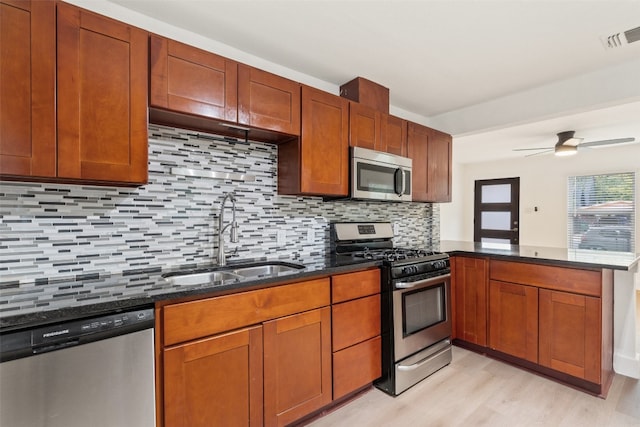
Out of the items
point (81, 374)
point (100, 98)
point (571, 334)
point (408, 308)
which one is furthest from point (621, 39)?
point (81, 374)

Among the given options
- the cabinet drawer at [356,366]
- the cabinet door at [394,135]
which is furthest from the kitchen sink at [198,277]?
the cabinet door at [394,135]

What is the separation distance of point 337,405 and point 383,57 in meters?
2.45

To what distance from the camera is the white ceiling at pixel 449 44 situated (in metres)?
1.75

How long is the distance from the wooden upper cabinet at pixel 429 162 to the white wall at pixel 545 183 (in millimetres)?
2864

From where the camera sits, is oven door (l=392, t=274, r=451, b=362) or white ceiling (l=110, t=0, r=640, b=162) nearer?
white ceiling (l=110, t=0, r=640, b=162)

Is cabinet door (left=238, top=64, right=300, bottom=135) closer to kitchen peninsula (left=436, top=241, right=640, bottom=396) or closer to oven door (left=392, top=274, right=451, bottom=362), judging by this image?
oven door (left=392, top=274, right=451, bottom=362)

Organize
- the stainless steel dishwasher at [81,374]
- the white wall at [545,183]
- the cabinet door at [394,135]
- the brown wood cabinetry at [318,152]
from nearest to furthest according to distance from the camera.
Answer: the stainless steel dishwasher at [81,374] < the brown wood cabinetry at [318,152] < the cabinet door at [394,135] < the white wall at [545,183]

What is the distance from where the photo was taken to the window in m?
5.05

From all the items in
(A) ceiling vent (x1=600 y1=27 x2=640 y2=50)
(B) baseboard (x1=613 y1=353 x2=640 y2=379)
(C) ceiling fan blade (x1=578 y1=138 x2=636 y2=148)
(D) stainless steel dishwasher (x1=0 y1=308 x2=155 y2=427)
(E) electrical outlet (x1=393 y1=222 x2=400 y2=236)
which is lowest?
(B) baseboard (x1=613 y1=353 x2=640 y2=379)

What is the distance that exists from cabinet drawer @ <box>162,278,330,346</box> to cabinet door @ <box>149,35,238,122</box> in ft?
3.28

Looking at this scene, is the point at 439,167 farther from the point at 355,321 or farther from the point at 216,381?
the point at 216,381

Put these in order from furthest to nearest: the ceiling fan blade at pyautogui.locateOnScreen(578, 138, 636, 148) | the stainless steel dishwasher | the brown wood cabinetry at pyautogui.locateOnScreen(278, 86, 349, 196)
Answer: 1. the ceiling fan blade at pyautogui.locateOnScreen(578, 138, 636, 148)
2. the brown wood cabinetry at pyautogui.locateOnScreen(278, 86, 349, 196)
3. the stainless steel dishwasher

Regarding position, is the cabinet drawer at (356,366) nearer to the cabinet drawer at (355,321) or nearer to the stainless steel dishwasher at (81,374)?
the cabinet drawer at (355,321)

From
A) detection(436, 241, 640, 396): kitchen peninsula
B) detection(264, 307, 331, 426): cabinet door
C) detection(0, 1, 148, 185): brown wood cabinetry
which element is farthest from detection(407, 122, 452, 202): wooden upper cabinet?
detection(0, 1, 148, 185): brown wood cabinetry
